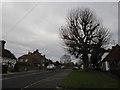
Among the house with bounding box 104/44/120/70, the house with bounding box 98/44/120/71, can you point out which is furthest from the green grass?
the house with bounding box 104/44/120/70

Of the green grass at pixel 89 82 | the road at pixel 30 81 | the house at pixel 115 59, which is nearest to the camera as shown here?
the green grass at pixel 89 82

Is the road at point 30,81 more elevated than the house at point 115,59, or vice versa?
the house at point 115,59

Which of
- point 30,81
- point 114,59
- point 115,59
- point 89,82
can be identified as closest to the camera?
point 89,82

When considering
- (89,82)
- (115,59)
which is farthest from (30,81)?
(115,59)

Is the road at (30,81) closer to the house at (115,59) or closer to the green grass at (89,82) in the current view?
the green grass at (89,82)

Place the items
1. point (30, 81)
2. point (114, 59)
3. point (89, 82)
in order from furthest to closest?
1. point (114, 59)
2. point (30, 81)
3. point (89, 82)

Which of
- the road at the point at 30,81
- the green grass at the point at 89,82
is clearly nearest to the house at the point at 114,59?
the green grass at the point at 89,82

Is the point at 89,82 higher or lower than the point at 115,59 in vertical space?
lower

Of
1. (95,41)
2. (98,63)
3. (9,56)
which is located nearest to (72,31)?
(95,41)

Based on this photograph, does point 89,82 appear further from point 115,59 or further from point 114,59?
point 114,59

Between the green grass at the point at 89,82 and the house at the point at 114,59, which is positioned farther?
the house at the point at 114,59

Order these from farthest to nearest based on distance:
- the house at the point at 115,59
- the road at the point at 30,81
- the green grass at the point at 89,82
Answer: the house at the point at 115,59 < the road at the point at 30,81 < the green grass at the point at 89,82

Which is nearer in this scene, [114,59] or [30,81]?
[30,81]

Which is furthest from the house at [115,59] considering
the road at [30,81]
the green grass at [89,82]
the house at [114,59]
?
the road at [30,81]
